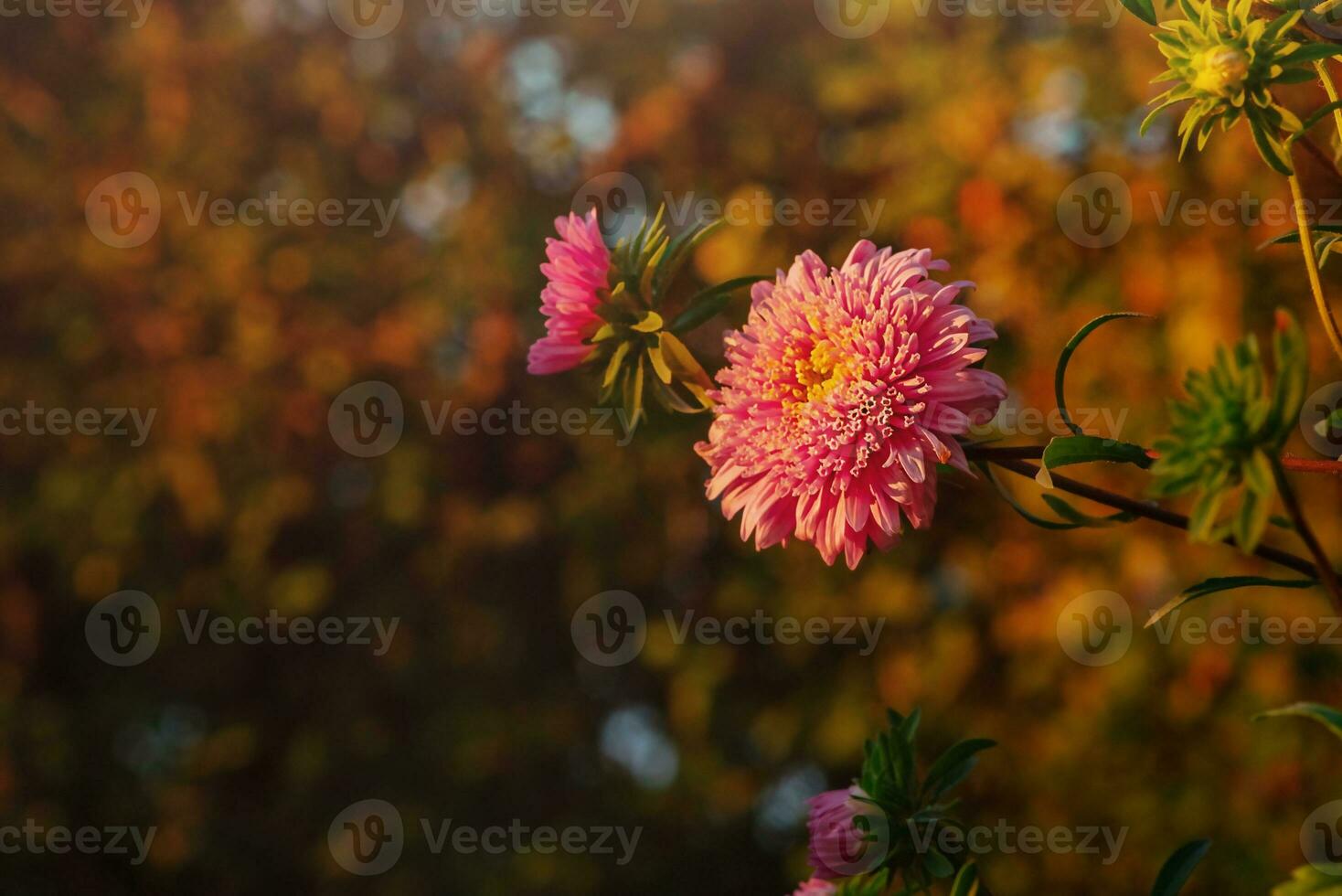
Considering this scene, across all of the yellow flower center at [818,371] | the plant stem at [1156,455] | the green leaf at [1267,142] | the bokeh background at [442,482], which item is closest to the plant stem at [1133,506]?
the plant stem at [1156,455]

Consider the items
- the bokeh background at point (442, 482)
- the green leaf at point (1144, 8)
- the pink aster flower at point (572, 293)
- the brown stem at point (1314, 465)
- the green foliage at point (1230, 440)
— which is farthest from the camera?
the bokeh background at point (442, 482)

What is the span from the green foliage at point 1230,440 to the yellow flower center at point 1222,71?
23 centimetres

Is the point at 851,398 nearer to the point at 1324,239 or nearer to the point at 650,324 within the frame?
the point at 650,324

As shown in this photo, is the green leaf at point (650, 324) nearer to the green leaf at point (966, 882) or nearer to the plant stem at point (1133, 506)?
the plant stem at point (1133, 506)

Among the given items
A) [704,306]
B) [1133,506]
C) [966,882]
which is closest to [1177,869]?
[966,882]

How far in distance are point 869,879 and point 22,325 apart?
2.80 metres

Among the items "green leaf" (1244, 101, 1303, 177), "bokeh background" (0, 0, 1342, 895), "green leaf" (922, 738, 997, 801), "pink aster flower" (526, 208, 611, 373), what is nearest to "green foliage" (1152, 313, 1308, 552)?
"green leaf" (1244, 101, 1303, 177)

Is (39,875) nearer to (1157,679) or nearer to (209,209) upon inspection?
(209,209)

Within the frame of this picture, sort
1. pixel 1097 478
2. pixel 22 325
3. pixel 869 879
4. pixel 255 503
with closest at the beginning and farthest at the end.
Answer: pixel 869 879 < pixel 1097 478 < pixel 255 503 < pixel 22 325

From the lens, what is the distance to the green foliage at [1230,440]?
1.97 feet

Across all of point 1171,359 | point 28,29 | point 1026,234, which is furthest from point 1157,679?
point 28,29

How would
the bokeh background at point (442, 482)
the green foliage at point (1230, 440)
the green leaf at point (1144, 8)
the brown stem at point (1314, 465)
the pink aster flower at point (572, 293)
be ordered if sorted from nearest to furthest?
the green foliage at point (1230, 440)
the brown stem at point (1314, 465)
the green leaf at point (1144, 8)
the pink aster flower at point (572, 293)
the bokeh background at point (442, 482)

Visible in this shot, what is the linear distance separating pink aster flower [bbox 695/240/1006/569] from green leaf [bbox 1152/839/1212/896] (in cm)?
28

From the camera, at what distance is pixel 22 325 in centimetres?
307
